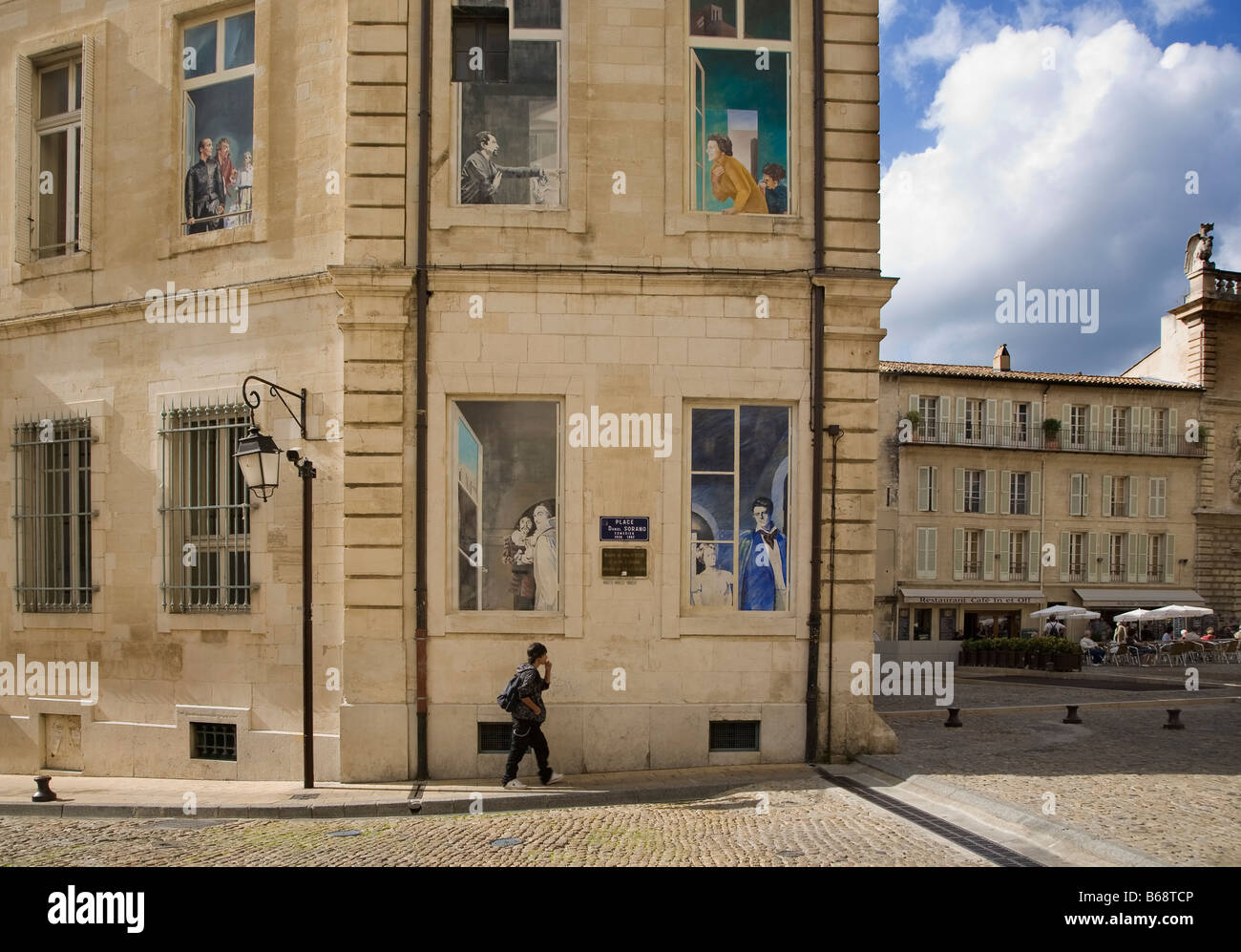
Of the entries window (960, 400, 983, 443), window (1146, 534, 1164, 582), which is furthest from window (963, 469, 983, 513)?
window (1146, 534, 1164, 582)

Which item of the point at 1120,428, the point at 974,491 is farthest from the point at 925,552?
the point at 1120,428

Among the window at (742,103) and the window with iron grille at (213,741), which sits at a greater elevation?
the window at (742,103)

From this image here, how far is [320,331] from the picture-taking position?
39.9ft

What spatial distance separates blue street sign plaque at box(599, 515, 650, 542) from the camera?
38.2ft

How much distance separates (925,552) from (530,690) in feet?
125

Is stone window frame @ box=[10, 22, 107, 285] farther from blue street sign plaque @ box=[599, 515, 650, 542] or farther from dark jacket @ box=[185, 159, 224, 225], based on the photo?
blue street sign plaque @ box=[599, 515, 650, 542]

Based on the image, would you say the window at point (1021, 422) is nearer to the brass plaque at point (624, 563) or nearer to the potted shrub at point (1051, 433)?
the potted shrub at point (1051, 433)

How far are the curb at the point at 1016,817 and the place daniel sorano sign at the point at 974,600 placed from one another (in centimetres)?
3579

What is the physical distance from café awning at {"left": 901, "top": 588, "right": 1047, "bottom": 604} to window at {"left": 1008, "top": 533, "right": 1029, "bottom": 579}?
0.84 metres

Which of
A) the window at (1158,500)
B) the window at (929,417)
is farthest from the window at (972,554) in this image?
the window at (1158,500)

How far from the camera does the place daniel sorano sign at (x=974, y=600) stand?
148ft

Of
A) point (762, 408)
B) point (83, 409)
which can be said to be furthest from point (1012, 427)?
point (83, 409)

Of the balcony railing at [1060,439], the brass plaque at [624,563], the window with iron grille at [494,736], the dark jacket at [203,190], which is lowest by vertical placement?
the window with iron grille at [494,736]

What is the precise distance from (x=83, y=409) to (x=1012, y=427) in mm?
41884
